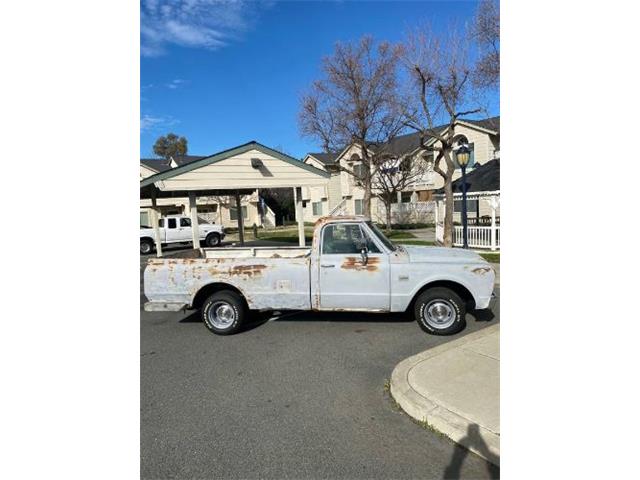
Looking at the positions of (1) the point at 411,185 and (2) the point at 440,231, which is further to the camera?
(1) the point at 411,185

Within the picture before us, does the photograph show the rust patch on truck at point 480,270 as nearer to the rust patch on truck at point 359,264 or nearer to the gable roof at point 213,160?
the rust patch on truck at point 359,264

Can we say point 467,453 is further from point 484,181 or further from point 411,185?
point 411,185

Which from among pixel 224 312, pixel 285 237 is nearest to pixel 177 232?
pixel 285 237

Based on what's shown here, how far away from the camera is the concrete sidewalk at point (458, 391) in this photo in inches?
112

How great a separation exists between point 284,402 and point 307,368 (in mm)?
799

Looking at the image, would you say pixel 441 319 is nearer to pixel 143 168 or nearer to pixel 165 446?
pixel 165 446

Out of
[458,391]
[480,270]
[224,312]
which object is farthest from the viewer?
[224,312]

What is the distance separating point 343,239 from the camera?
552 cm

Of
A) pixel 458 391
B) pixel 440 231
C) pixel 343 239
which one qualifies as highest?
pixel 440 231

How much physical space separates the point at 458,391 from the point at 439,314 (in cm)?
188

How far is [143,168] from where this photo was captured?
32.9m

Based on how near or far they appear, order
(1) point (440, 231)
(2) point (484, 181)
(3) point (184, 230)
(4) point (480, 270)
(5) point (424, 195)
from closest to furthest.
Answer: (4) point (480, 270) → (2) point (484, 181) → (1) point (440, 231) → (3) point (184, 230) → (5) point (424, 195)

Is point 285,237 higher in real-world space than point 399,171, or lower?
lower

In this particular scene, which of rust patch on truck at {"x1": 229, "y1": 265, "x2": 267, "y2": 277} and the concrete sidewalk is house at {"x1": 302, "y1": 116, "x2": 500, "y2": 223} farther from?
the concrete sidewalk
